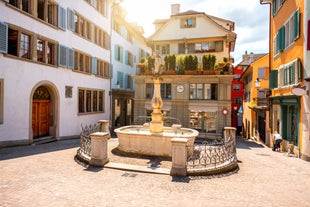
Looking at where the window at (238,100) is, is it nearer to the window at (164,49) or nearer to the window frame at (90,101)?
the window at (164,49)

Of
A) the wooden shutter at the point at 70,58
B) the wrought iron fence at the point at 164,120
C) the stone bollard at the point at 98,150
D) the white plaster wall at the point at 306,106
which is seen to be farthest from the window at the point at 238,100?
the stone bollard at the point at 98,150

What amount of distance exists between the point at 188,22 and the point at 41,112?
2096cm

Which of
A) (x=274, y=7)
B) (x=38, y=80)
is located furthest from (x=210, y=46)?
(x=38, y=80)

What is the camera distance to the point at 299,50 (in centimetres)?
1303

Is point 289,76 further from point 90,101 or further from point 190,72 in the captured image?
point 90,101

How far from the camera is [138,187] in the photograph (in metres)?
7.13

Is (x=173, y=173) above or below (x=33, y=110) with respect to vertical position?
below

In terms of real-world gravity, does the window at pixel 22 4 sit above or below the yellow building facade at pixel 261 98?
above

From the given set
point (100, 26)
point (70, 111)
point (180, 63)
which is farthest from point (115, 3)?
point (70, 111)

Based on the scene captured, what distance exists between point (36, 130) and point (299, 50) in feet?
62.5

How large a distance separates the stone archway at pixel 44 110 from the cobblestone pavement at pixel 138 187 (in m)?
6.67

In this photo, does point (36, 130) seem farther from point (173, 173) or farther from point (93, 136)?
point (173, 173)

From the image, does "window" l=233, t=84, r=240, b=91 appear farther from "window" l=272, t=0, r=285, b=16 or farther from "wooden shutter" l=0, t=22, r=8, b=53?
"wooden shutter" l=0, t=22, r=8, b=53

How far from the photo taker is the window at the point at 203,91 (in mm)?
22453
